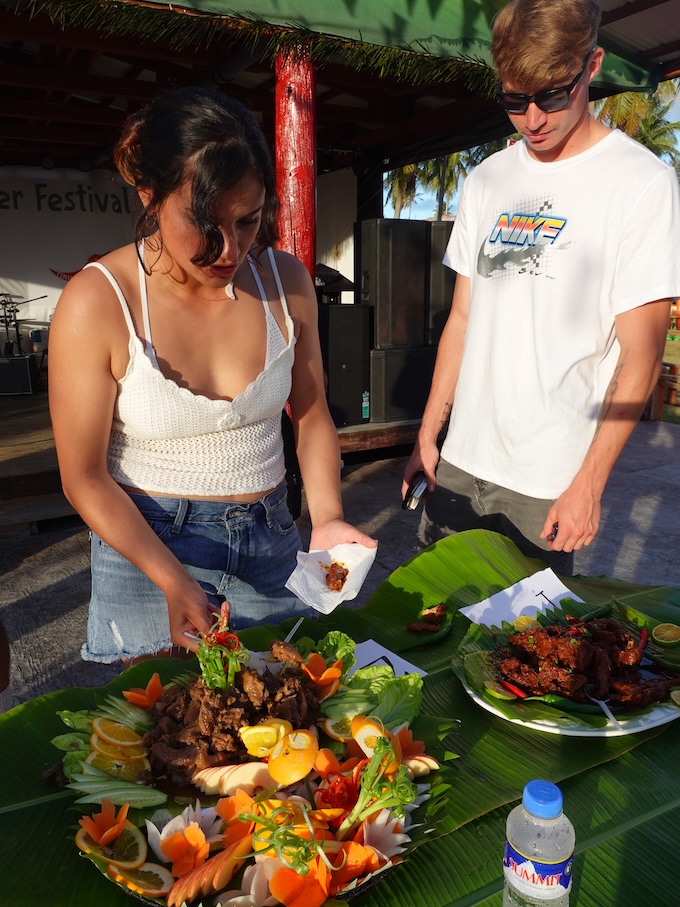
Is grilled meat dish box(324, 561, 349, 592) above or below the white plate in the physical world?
above

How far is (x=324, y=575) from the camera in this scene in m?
1.56

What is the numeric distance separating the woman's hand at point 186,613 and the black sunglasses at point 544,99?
149 centimetres

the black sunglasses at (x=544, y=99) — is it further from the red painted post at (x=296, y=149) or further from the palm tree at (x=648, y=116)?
the palm tree at (x=648, y=116)

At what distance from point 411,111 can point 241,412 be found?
861 cm

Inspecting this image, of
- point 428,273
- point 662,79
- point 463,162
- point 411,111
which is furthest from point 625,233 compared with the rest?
point 463,162

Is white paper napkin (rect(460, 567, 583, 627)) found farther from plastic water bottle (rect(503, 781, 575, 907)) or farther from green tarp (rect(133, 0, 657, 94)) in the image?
green tarp (rect(133, 0, 657, 94))

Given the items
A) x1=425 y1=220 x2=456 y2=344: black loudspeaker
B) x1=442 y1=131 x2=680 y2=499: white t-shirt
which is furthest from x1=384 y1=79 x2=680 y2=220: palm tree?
x1=442 y1=131 x2=680 y2=499: white t-shirt

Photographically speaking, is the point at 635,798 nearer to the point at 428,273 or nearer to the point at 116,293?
the point at 116,293

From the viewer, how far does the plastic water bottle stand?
872 millimetres

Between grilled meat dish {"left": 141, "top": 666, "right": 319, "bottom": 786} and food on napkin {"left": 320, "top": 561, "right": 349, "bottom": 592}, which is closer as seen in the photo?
grilled meat dish {"left": 141, "top": 666, "right": 319, "bottom": 786}

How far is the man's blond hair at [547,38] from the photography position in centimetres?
180

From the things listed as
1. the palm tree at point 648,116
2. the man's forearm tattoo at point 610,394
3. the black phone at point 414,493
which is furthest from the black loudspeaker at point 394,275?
the palm tree at point 648,116

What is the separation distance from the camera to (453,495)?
7.88ft

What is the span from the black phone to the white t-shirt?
6.3 inches
